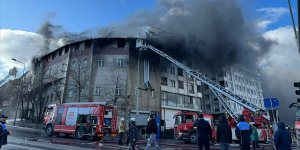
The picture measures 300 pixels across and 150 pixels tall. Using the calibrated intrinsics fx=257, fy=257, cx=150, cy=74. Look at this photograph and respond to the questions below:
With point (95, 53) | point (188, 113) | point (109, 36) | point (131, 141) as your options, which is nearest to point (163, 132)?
point (188, 113)

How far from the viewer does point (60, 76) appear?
42.8 meters

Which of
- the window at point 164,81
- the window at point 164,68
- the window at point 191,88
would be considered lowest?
the window at point 191,88

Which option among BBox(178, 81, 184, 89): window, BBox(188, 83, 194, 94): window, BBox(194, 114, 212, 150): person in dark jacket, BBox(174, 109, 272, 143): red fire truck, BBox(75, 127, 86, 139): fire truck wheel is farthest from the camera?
BBox(188, 83, 194, 94): window

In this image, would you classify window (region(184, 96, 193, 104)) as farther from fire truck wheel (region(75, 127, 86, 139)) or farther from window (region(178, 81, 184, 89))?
fire truck wheel (region(75, 127, 86, 139))

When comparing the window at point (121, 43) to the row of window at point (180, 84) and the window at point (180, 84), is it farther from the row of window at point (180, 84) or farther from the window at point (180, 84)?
the window at point (180, 84)

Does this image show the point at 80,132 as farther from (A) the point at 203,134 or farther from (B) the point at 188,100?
(B) the point at 188,100

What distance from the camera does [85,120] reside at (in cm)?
1838

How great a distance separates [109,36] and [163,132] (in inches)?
885

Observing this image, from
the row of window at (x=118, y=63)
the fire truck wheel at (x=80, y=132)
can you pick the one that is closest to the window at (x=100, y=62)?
the row of window at (x=118, y=63)

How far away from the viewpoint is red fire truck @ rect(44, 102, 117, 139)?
1775 cm

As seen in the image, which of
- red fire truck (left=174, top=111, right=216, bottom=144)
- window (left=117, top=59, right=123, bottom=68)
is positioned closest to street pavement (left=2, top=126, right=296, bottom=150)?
red fire truck (left=174, top=111, right=216, bottom=144)

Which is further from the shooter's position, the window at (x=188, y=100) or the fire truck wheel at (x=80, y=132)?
the window at (x=188, y=100)

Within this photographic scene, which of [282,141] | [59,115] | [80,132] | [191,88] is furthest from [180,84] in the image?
[282,141]

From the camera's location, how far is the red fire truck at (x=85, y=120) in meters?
17.8
